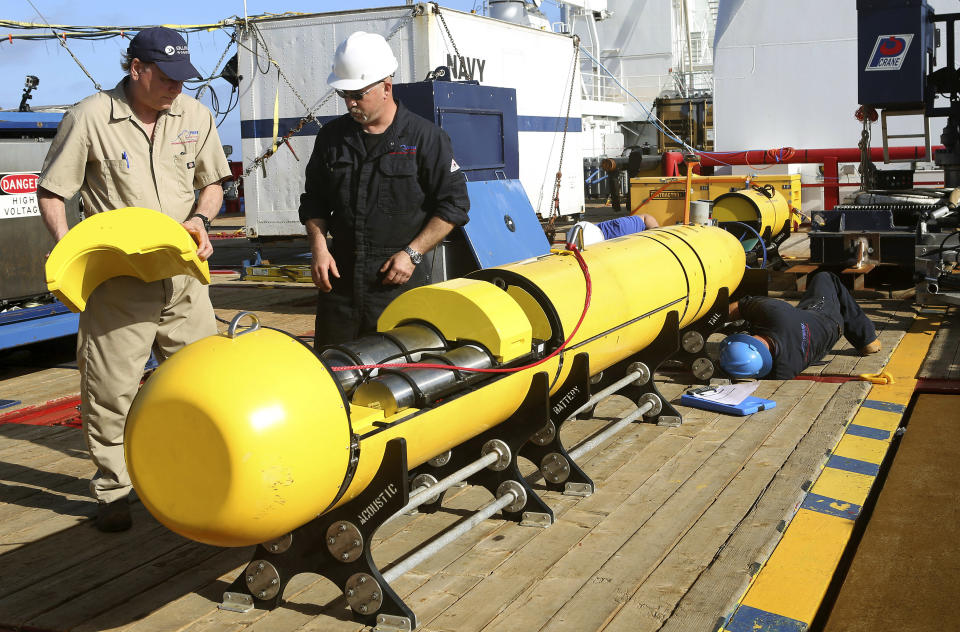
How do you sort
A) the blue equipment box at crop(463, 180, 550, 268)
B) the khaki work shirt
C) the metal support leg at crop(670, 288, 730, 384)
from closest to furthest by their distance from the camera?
the khaki work shirt
the metal support leg at crop(670, 288, 730, 384)
the blue equipment box at crop(463, 180, 550, 268)

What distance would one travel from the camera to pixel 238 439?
2.39 metres

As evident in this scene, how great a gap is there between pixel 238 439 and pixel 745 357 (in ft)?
12.9

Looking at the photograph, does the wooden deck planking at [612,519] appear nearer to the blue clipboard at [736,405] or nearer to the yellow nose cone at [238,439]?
the blue clipboard at [736,405]

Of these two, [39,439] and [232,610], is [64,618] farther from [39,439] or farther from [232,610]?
[39,439]

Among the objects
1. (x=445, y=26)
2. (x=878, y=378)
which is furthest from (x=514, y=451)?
(x=445, y=26)

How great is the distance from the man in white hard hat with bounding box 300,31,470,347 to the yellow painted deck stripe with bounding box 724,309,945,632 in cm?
180

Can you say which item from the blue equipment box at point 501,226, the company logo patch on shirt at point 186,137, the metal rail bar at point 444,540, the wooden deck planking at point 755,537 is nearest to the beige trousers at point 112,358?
the company logo patch on shirt at point 186,137

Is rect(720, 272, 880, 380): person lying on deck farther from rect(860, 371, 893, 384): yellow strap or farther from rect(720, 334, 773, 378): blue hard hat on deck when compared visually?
rect(860, 371, 893, 384): yellow strap

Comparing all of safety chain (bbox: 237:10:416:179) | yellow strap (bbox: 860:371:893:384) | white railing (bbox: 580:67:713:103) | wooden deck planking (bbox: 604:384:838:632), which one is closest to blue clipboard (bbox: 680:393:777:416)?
wooden deck planking (bbox: 604:384:838:632)

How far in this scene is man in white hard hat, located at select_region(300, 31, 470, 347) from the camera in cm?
389

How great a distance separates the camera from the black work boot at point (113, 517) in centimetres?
368

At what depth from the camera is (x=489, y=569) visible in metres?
3.26

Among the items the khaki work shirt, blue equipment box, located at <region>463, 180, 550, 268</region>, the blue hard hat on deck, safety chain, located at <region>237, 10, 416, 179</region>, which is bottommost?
the blue hard hat on deck

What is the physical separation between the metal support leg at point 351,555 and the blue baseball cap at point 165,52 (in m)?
1.70
